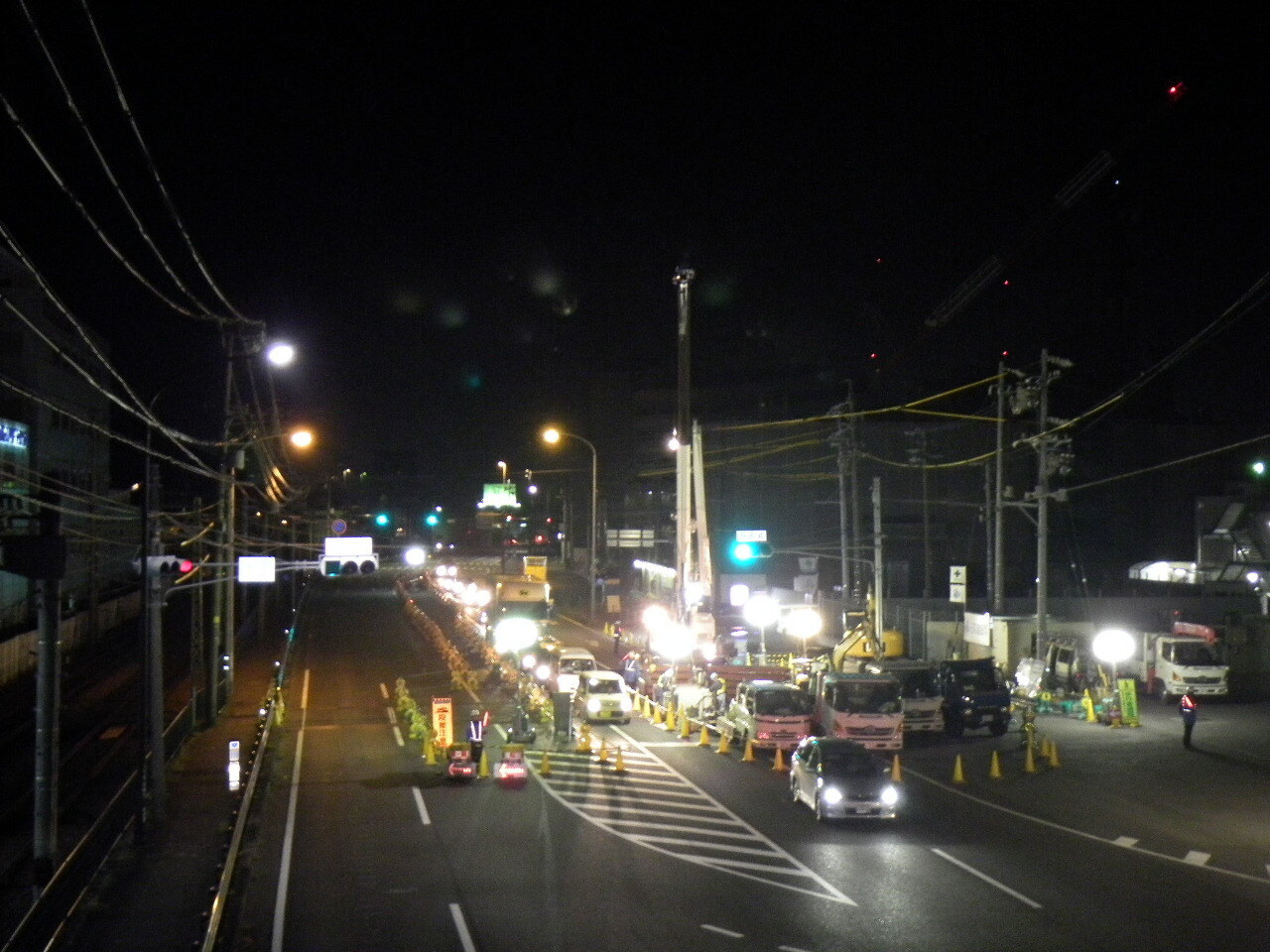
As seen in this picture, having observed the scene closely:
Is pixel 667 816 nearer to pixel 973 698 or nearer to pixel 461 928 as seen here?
pixel 461 928

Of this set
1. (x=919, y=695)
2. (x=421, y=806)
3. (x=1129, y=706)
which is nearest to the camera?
(x=421, y=806)

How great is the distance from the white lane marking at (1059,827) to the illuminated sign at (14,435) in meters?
38.1

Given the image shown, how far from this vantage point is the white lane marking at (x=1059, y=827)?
17.1 metres

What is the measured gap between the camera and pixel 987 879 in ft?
54.3

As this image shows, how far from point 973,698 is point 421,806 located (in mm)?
15113

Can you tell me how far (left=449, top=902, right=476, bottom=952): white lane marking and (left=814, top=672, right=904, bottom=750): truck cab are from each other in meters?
14.0

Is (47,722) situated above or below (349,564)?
below

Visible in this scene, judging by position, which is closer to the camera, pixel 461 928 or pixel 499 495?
pixel 461 928

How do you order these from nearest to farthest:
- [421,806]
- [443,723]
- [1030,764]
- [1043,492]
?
[421,806]
[1030,764]
[443,723]
[1043,492]

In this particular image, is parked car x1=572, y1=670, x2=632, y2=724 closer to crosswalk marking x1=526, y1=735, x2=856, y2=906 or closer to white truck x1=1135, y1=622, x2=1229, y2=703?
crosswalk marking x1=526, y1=735, x2=856, y2=906

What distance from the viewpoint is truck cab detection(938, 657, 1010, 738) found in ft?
102

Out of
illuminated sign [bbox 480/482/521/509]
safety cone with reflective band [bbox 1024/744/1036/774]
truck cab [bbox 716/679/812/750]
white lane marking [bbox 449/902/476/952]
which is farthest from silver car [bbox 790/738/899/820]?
illuminated sign [bbox 480/482/521/509]

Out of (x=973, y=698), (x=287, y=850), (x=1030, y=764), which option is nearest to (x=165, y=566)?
(x=287, y=850)

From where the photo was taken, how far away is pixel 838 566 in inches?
2872
